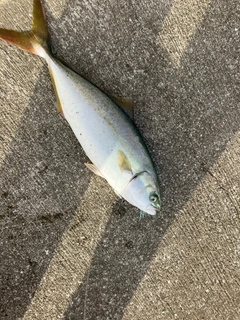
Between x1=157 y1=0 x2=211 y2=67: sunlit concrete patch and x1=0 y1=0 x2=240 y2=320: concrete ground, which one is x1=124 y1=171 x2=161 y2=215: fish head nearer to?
x1=0 y1=0 x2=240 y2=320: concrete ground

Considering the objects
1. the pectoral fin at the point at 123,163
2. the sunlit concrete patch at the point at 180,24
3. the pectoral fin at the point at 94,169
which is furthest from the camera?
the sunlit concrete patch at the point at 180,24

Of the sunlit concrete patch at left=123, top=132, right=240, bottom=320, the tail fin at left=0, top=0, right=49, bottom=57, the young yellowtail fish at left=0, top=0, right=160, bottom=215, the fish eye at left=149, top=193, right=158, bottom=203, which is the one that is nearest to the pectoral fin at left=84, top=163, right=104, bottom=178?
the young yellowtail fish at left=0, top=0, right=160, bottom=215

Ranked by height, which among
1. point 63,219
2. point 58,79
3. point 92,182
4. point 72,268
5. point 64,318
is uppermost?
point 58,79

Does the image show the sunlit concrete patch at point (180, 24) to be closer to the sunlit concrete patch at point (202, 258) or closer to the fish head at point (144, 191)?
the sunlit concrete patch at point (202, 258)

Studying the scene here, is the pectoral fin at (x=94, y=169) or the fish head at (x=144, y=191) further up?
the fish head at (x=144, y=191)

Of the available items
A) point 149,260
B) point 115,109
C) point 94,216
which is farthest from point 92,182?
point 149,260

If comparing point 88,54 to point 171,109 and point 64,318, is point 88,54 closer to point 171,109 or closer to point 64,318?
point 171,109

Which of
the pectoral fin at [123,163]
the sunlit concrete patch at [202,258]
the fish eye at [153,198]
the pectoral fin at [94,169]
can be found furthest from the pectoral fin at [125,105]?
the sunlit concrete patch at [202,258]

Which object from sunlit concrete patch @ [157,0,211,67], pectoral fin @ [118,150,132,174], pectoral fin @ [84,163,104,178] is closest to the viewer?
pectoral fin @ [118,150,132,174]
